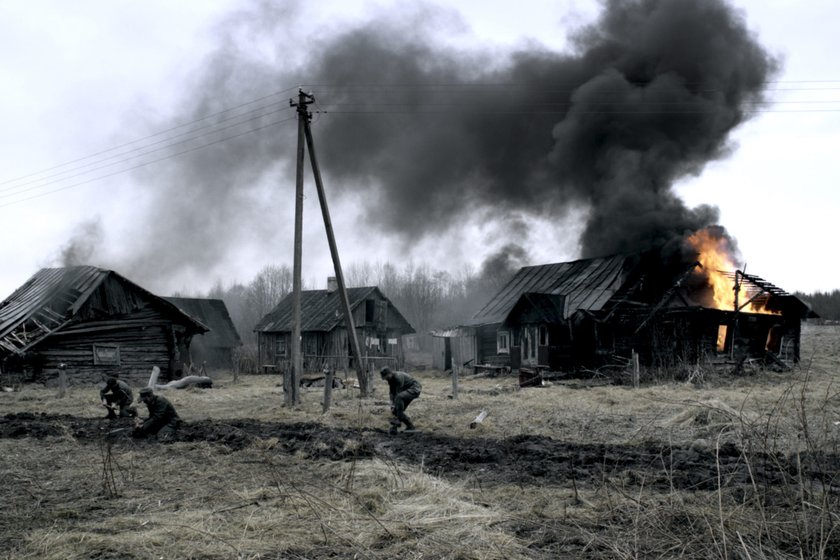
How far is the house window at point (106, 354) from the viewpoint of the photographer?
2445 cm

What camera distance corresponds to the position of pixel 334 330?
35.1m

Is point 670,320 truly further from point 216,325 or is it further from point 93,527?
point 216,325

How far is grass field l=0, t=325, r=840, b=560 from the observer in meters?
5.06

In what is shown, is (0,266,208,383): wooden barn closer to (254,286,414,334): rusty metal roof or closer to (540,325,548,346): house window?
(254,286,414,334): rusty metal roof

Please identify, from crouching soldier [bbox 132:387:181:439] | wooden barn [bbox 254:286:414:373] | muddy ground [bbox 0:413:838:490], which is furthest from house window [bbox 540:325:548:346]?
crouching soldier [bbox 132:387:181:439]

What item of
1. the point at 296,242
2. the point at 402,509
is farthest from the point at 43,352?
the point at 402,509

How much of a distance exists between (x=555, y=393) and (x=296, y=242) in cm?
853

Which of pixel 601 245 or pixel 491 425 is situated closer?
pixel 491 425

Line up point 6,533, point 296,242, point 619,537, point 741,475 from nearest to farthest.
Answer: point 619,537, point 6,533, point 741,475, point 296,242

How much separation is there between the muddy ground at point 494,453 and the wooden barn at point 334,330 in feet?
69.5

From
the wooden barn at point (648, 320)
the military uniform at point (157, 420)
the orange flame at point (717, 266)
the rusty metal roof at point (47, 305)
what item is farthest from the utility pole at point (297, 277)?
the orange flame at point (717, 266)

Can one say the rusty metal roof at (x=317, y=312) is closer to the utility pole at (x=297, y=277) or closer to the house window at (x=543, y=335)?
the house window at (x=543, y=335)

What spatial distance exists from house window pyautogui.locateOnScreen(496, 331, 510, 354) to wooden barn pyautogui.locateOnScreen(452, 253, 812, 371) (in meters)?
0.58

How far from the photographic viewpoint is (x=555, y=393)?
60.4 feet
